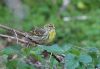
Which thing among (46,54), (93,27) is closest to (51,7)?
(93,27)

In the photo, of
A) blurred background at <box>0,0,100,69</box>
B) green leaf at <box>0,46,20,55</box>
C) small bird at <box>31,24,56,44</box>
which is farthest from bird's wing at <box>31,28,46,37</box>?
A: blurred background at <box>0,0,100,69</box>

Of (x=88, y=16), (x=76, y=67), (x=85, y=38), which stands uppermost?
(x=88, y=16)

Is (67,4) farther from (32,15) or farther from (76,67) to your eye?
(76,67)

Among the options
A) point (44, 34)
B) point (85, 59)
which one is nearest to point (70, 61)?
point (85, 59)

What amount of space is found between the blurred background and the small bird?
310 centimetres

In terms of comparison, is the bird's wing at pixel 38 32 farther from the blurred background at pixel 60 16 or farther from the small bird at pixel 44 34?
the blurred background at pixel 60 16

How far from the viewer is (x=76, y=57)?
2012 mm

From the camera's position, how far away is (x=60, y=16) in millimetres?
6492

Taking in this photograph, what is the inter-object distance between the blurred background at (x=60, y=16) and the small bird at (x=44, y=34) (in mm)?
3095

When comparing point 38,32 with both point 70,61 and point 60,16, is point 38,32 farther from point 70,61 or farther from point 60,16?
point 60,16

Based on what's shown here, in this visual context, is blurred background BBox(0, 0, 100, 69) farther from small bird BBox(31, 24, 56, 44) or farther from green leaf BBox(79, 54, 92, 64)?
green leaf BBox(79, 54, 92, 64)

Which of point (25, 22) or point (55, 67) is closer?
point (55, 67)

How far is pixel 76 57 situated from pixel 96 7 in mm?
4698

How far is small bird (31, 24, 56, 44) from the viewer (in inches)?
83.9
